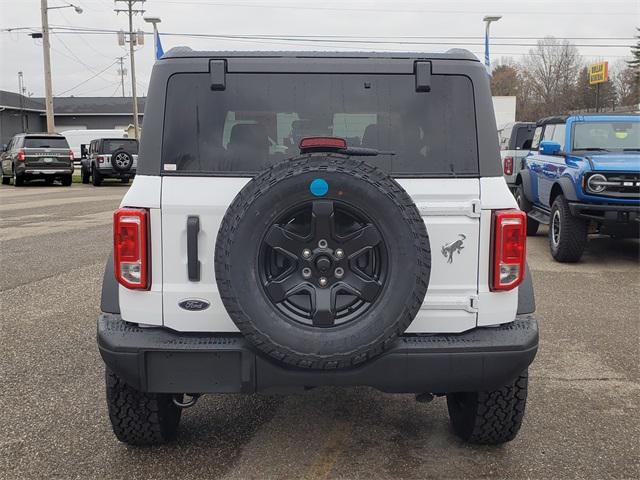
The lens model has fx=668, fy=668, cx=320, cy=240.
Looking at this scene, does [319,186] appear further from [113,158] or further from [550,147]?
[113,158]

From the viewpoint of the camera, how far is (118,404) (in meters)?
3.25

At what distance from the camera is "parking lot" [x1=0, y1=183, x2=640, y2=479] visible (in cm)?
324

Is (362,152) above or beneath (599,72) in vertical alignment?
beneath

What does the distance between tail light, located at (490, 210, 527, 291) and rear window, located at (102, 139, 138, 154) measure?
23.4m

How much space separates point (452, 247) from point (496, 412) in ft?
3.03

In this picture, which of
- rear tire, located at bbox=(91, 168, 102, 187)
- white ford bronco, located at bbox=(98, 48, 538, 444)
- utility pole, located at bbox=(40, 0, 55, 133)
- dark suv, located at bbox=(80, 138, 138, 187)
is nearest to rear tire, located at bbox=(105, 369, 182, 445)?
white ford bronco, located at bbox=(98, 48, 538, 444)

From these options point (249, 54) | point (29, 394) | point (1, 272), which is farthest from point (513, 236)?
point (1, 272)

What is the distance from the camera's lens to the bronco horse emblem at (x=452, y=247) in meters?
2.98

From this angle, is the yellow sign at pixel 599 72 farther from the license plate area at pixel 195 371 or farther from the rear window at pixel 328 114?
the license plate area at pixel 195 371

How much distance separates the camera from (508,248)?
9.82ft

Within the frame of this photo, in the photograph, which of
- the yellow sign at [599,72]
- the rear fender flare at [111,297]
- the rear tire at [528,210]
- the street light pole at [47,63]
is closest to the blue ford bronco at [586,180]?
the rear tire at [528,210]

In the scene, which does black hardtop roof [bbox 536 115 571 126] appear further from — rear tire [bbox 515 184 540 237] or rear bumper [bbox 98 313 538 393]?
rear bumper [bbox 98 313 538 393]

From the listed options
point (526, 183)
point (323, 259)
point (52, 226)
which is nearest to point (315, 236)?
point (323, 259)

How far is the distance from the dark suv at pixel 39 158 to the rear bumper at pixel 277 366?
2328cm
